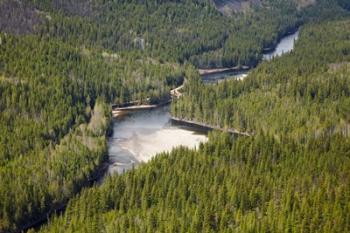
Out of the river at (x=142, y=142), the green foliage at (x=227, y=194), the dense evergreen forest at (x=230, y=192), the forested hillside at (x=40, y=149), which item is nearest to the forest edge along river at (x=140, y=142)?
the river at (x=142, y=142)

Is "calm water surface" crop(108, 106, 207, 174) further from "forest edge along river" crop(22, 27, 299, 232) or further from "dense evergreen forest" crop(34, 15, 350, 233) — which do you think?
"dense evergreen forest" crop(34, 15, 350, 233)

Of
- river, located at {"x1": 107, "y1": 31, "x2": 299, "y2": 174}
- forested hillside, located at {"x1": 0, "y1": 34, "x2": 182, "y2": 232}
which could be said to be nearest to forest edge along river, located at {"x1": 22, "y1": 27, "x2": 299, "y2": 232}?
river, located at {"x1": 107, "y1": 31, "x2": 299, "y2": 174}

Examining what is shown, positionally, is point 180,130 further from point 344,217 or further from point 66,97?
point 344,217

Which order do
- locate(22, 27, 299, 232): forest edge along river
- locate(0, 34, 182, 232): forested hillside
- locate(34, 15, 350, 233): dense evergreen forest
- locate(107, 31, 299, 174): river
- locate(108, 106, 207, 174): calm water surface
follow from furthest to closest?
locate(108, 106, 207, 174): calm water surface
locate(107, 31, 299, 174): river
locate(22, 27, 299, 232): forest edge along river
locate(0, 34, 182, 232): forested hillside
locate(34, 15, 350, 233): dense evergreen forest

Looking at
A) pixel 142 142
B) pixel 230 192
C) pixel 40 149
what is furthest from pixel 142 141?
pixel 230 192

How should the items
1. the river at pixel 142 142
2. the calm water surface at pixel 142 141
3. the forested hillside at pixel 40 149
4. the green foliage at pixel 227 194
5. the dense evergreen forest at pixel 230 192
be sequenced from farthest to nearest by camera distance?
the calm water surface at pixel 142 141 → the river at pixel 142 142 → the forested hillside at pixel 40 149 → the dense evergreen forest at pixel 230 192 → the green foliage at pixel 227 194

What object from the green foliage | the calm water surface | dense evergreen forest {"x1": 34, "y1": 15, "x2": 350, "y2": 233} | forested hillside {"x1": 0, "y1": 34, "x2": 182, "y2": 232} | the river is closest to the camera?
the green foliage

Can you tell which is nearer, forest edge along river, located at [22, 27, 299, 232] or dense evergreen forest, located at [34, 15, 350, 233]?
dense evergreen forest, located at [34, 15, 350, 233]

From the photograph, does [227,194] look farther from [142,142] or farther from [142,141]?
[142,141]

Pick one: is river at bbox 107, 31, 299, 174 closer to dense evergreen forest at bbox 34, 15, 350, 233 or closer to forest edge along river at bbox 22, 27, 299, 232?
forest edge along river at bbox 22, 27, 299, 232

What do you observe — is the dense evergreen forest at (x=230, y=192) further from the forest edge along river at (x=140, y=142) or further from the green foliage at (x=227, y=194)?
the forest edge along river at (x=140, y=142)

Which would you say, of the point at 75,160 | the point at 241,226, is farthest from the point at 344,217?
the point at 75,160
